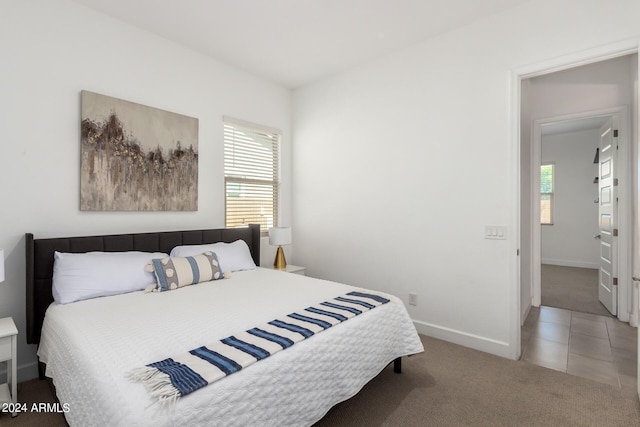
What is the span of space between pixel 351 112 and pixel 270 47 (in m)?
1.09

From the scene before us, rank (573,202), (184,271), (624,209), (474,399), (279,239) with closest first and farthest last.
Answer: (474,399) → (184,271) → (624,209) → (279,239) → (573,202)

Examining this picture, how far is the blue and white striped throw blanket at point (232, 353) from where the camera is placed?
3.93 feet

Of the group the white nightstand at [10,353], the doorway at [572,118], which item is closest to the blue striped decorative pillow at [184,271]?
the white nightstand at [10,353]

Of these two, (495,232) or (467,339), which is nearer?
(495,232)

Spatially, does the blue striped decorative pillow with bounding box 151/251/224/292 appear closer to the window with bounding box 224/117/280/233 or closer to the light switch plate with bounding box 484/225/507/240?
the window with bounding box 224/117/280/233

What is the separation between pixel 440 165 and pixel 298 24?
5.88 ft

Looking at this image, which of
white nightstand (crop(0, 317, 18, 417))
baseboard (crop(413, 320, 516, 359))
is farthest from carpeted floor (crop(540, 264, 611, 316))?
white nightstand (crop(0, 317, 18, 417))

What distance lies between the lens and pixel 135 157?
2918mm

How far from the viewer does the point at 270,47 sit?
3.30 m

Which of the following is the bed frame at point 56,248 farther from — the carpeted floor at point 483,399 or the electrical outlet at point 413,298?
the electrical outlet at point 413,298

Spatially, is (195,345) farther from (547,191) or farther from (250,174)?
(547,191)

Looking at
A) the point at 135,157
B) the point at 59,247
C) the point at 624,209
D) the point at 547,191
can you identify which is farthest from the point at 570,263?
the point at 59,247

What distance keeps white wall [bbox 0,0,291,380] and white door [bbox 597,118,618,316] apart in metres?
4.67

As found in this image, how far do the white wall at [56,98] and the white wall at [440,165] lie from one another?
176cm
